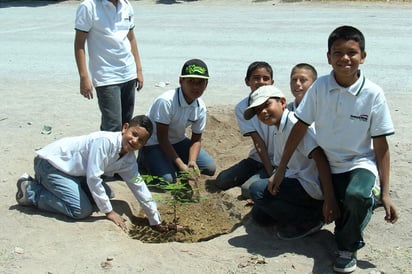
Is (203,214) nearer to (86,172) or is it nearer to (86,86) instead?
(86,172)

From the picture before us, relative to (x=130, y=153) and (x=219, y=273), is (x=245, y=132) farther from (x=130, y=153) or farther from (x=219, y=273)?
(x=219, y=273)

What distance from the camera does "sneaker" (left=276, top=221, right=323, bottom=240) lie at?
432 centimetres

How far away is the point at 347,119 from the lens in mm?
3859

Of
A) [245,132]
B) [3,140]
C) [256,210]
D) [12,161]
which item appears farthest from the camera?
[3,140]

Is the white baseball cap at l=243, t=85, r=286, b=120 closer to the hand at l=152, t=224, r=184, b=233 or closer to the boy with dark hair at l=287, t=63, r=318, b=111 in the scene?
the boy with dark hair at l=287, t=63, r=318, b=111

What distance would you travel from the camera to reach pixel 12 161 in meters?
5.88

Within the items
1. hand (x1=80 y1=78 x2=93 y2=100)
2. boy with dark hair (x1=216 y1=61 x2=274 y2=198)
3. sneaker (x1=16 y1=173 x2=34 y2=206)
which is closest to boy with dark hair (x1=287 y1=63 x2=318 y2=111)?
boy with dark hair (x1=216 y1=61 x2=274 y2=198)

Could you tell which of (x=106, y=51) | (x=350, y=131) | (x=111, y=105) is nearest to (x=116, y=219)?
(x=111, y=105)

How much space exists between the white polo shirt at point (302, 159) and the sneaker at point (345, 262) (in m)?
0.46

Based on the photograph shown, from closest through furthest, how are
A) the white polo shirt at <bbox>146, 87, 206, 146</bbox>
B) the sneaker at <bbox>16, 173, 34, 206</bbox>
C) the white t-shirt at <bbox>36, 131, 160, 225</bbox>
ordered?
the white t-shirt at <bbox>36, 131, 160, 225</bbox>
the sneaker at <bbox>16, 173, 34, 206</bbox>
the white polo shirt at <bbox>146, 87, 206, 146</bbox>

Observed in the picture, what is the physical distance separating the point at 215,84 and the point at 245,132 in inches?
134

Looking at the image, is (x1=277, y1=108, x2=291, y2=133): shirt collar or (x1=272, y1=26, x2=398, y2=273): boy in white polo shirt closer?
(x1=272, y1=26, x2=398, y2=273): boy in white polo shirt

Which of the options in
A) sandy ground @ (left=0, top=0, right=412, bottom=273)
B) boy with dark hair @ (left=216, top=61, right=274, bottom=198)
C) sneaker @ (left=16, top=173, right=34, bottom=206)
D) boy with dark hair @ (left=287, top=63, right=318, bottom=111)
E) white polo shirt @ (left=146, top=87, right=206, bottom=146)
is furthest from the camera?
white polo shirt @ (left=146, top=87, right=206, bottom=146)

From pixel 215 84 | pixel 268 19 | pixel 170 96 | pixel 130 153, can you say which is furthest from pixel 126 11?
pixel 268 19
